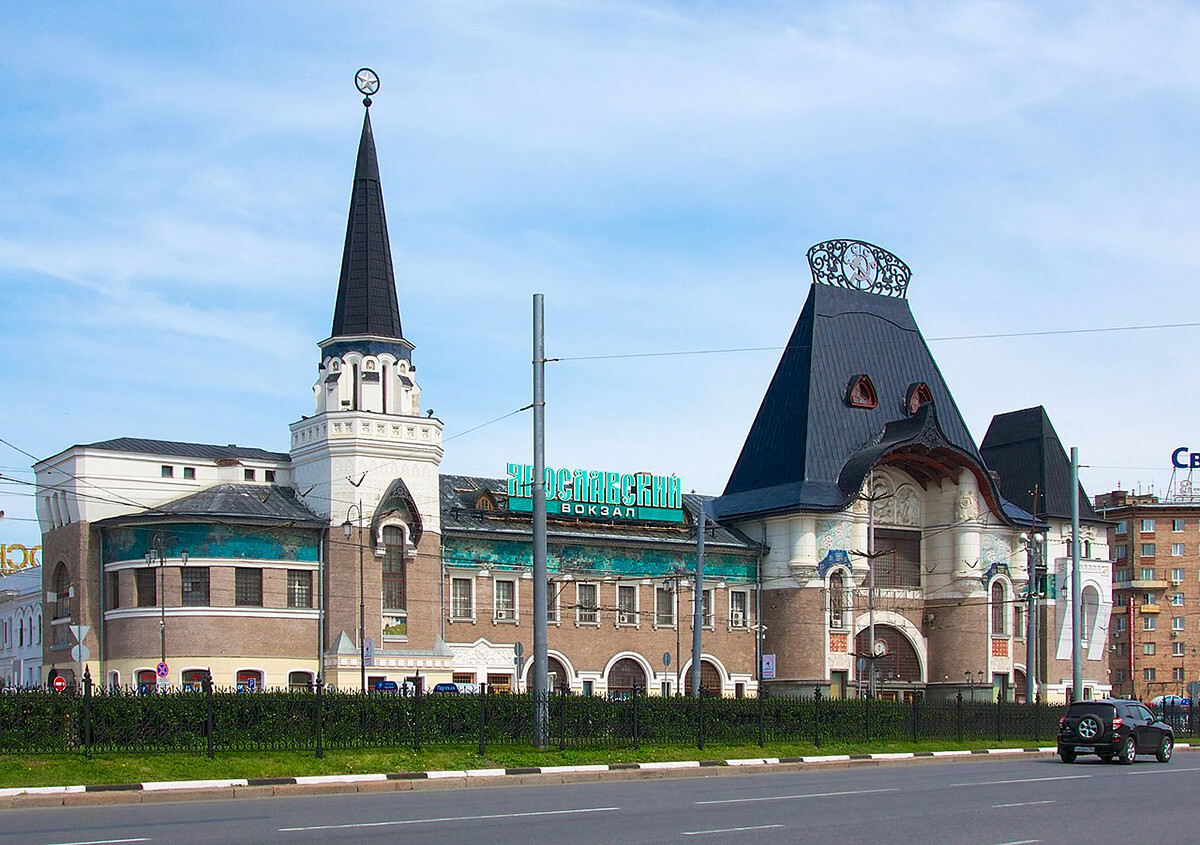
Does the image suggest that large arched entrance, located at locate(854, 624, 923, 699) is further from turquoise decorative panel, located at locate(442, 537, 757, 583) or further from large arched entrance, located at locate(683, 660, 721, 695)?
large arched entrance, located at locate(683, 660, 721, 695)

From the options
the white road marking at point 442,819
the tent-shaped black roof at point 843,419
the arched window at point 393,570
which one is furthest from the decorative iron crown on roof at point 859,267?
the white road marking at point 442,819

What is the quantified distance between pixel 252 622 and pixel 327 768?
26011 mm

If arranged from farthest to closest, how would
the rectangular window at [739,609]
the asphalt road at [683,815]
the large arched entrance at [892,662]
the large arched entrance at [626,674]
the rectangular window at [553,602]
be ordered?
1. the large arched entrance at [892,662]
2. the rectangular window at [739,609]
3. the large arched entrance at [626,674]
4. the rectangular window at [553,602]
5. the asphalt road at [683,815]

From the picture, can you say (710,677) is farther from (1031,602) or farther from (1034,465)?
(1034,465)

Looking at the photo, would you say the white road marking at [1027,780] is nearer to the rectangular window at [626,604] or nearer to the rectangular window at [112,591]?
the rectangular window at [626,604]

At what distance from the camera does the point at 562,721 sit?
3166 centimetres

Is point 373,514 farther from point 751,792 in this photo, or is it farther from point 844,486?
point 751,792

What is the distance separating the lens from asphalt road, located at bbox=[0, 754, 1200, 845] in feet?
58.4

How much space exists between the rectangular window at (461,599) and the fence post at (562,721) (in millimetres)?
25970

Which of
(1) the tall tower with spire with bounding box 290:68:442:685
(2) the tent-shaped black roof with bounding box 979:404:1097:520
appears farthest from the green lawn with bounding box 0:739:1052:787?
(2) the tent-shaped black roof with bounding box 979:404:1097:520

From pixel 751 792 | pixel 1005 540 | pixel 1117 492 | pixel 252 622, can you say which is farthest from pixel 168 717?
pixel 1117 492

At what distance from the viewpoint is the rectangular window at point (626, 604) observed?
62594 millimetres

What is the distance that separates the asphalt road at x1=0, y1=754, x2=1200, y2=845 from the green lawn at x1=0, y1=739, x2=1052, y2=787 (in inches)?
83.9

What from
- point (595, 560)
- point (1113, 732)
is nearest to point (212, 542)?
point (595, 560)
